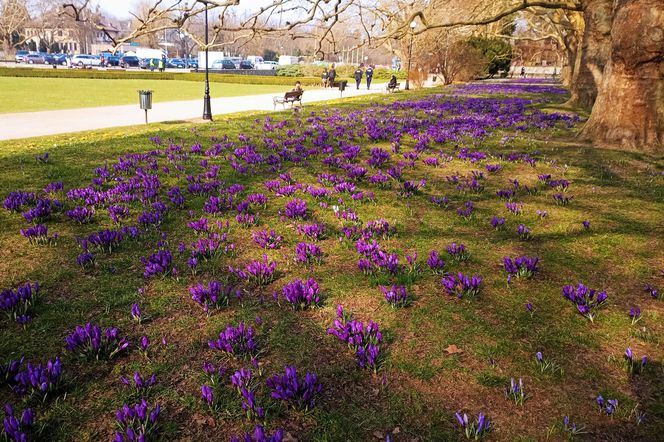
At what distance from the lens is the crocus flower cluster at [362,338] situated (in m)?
3.20

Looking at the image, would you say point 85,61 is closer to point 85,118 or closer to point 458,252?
point 85,118

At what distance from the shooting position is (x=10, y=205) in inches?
243

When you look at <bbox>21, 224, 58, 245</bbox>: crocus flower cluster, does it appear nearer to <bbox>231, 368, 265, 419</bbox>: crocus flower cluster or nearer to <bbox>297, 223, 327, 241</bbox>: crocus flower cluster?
<bbox>297, 223, 327, 241</bbox>: crocus flower cluster

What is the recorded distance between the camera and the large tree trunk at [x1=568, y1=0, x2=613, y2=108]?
54.2ft

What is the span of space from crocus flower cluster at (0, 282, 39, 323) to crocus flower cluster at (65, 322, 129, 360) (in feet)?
2.40

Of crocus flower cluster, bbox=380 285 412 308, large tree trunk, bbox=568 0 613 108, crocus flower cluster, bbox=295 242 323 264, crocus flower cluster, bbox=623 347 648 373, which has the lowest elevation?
crocus flower cluster, bbox=623 347 648 373

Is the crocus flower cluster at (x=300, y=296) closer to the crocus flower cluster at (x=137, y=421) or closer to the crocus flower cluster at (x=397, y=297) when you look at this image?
the crocus flower cluster at (x=397, y=297)

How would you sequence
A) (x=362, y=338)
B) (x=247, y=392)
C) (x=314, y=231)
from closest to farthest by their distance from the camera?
(x=247, y=392) < (x=362, y=338) < (x=314, y=231)

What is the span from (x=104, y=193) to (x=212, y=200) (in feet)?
6.19

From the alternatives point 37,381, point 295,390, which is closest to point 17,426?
point 37,381

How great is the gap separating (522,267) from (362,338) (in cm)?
221

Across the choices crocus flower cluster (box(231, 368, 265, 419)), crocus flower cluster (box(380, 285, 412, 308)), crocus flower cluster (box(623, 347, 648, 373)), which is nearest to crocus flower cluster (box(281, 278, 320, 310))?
crocus flower cluster (box(380, 285, 412, 308))

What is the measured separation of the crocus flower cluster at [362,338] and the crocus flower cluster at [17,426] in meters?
2.04

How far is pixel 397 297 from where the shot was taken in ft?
13.3
